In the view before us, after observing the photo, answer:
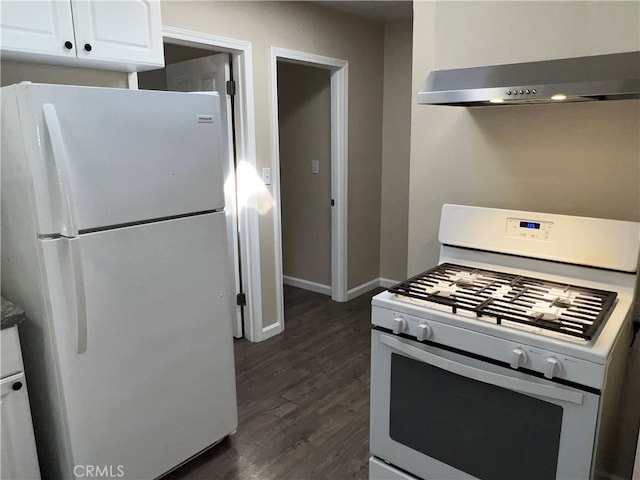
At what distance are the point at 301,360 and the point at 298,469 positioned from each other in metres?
1.05

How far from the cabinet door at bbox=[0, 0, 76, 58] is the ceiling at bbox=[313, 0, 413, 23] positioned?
2.03 meters

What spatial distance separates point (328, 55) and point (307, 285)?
211 centimetres

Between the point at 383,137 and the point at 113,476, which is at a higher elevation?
the point at 383,137

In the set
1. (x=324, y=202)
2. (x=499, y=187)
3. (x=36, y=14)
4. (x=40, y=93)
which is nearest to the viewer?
(x=40, y=93)

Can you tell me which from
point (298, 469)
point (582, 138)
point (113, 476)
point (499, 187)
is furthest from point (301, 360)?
point (582, 138)

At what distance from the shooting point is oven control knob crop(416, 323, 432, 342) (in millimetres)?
1600

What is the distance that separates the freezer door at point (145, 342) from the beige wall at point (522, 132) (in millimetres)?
1024

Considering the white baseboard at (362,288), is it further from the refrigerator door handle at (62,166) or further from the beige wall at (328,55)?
the refrigerator door handle at (62,166)

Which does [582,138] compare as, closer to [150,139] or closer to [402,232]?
[150,139]

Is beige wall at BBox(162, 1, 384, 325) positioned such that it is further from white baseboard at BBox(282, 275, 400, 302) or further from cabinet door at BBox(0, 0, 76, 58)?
cabinet door at BBox(0, 0, 76, 58)

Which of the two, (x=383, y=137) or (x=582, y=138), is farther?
(x=383, y=137)

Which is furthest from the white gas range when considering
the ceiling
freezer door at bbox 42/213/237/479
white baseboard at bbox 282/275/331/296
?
white baseboard at bbox 282/275/331/296

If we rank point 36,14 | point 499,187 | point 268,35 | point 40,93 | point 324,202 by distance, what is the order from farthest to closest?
point 324,202
point 268,35
point 499,187
point 36,14
point 40,93

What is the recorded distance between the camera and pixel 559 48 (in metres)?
1.61
